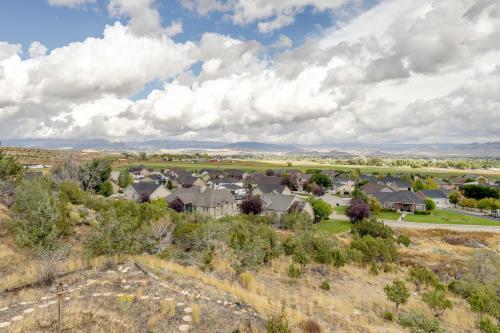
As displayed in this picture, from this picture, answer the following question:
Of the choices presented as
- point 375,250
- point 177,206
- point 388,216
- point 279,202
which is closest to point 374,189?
point 388,216

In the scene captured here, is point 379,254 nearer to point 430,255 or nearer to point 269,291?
point 430,255

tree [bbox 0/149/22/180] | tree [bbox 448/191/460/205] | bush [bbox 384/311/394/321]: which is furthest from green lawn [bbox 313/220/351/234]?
tree [bbox 0/149/22/180]

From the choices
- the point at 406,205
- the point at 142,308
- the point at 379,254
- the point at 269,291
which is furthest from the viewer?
the point at 406,205

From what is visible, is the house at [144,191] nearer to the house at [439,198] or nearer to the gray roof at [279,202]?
the gray roof at [279,202]

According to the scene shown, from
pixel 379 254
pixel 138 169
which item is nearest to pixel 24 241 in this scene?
pixel 379 254

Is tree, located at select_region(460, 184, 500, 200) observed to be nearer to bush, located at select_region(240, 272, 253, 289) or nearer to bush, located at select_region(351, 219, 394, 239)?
bush, located at select_region(351, 219, 394, 239)

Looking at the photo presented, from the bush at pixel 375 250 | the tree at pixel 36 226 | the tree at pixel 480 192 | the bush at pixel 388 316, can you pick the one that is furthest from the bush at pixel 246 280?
the tree at pixel 480 192
